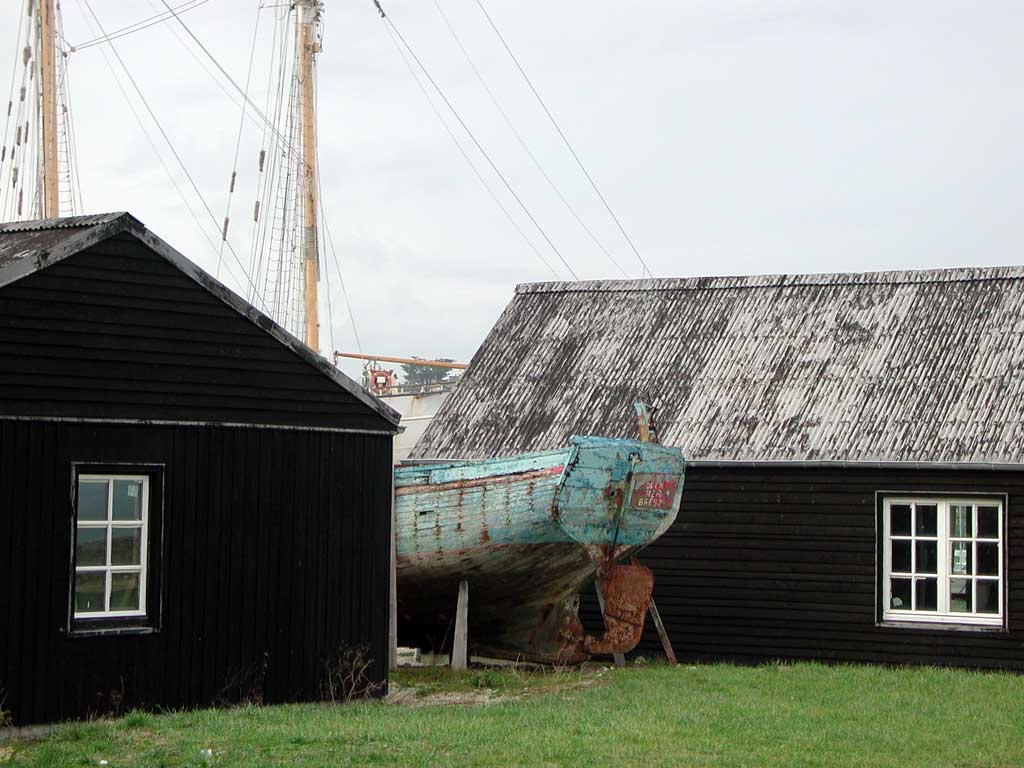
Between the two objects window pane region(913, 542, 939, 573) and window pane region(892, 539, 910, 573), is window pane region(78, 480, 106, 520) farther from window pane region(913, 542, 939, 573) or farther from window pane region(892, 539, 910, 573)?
window pane region(913, 542, 939, 573)

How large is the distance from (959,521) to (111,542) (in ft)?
33.7

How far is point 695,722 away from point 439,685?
4496 millimetres

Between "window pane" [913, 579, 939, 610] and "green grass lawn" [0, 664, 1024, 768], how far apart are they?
1.89m

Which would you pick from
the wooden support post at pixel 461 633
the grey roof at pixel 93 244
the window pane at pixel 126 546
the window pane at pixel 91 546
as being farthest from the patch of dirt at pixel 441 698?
the window pane at pixel 91 546

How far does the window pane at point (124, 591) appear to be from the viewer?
13656 millimetres

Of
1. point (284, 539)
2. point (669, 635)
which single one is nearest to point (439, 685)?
point (284, 539)

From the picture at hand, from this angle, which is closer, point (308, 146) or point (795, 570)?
point (795, 570)

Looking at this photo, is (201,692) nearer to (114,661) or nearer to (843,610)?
(114,661)

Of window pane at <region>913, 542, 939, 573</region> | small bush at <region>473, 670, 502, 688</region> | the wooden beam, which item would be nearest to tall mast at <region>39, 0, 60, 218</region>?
the wooden beam

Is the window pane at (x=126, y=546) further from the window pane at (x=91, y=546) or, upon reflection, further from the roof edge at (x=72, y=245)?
the roof edge at (x=72, y=245)

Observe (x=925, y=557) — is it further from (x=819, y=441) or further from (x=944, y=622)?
(x=819, y=441)

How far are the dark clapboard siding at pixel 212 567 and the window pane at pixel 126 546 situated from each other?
0.82 ft

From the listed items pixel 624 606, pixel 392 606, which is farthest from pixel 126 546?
pixel 624 606

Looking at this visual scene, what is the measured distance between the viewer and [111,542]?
13641 millimetres
